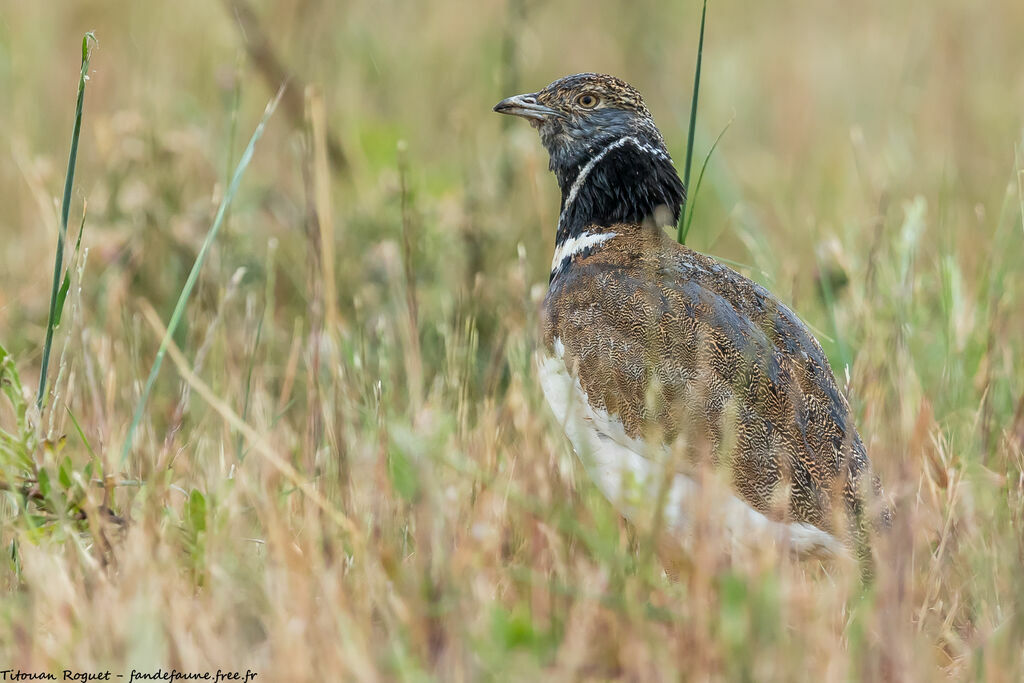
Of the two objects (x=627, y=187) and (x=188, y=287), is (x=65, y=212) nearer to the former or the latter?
(x=188, y=287)

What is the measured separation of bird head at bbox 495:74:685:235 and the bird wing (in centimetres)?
44

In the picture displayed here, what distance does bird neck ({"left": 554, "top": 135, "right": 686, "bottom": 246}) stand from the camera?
4.38 m

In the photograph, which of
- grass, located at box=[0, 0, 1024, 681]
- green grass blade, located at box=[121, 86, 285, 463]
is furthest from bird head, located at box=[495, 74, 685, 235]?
green grass blade, located at box=[121, 86, 285, 463]

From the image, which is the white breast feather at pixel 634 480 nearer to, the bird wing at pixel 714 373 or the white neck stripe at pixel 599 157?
the bird wing at pixel 714 373

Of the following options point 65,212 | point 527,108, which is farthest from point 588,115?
point 65,212

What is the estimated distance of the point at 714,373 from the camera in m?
3.58

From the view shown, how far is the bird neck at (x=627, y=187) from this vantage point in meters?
4.38

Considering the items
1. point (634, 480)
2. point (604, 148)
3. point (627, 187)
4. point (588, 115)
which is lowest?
point (634, 480)

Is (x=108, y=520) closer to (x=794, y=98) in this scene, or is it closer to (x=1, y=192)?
(x=1, y=192)

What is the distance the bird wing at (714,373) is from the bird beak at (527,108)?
0.84 metres

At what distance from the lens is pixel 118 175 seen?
5730mm

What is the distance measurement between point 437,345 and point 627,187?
4.49 feet

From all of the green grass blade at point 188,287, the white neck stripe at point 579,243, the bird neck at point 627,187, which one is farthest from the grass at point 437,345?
the bird neck at point 627,187

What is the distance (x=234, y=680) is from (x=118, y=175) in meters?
3.63
